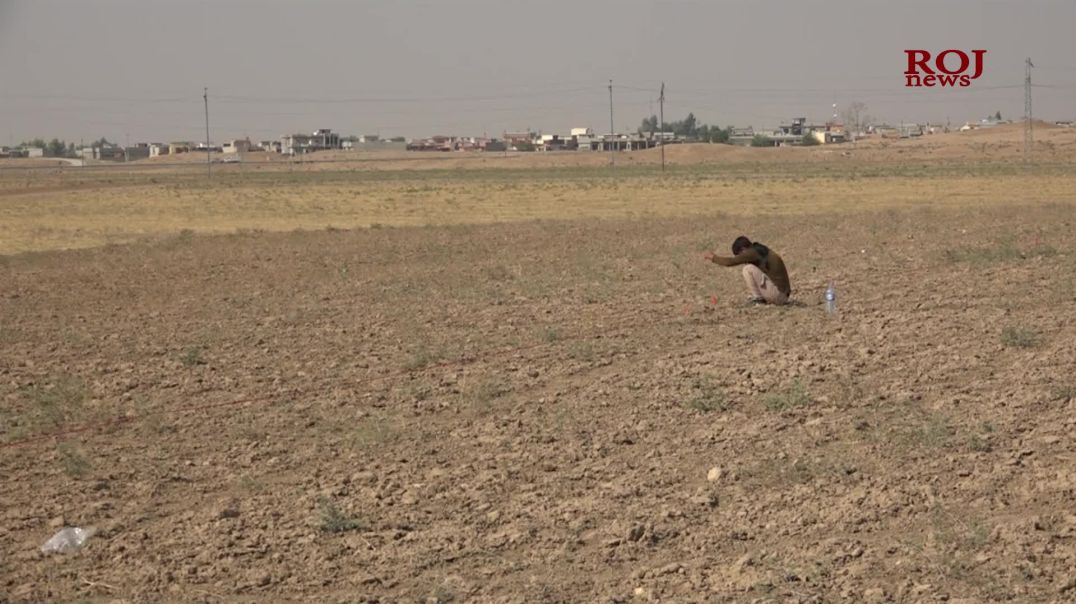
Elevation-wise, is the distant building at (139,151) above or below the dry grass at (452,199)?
above

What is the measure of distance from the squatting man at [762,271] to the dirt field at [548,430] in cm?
40

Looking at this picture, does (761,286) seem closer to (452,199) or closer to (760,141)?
(452,199)

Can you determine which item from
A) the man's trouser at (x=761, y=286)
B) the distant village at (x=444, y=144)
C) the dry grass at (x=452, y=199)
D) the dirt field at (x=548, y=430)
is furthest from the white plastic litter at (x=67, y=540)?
the distant village at (x=444, y=144)

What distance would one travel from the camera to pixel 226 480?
9.84 m

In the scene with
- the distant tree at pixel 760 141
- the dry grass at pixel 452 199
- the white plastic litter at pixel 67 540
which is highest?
the distant tree at pixel 760 141

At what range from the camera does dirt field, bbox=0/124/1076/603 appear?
7699 mm

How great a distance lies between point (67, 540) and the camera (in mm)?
8391

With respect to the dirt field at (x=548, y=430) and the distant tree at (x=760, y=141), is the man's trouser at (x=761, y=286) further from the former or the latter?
the distant tree at (x=760, y=141)

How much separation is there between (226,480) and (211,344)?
6.17 m

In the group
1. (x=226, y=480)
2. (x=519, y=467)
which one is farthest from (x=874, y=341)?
(x=226, y=480)

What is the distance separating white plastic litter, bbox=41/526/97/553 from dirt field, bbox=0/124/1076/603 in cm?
10

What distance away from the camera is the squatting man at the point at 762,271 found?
54.4 feet

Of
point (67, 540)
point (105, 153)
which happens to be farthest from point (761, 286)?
point (105, 153)

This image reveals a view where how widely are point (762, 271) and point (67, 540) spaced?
10.1m
